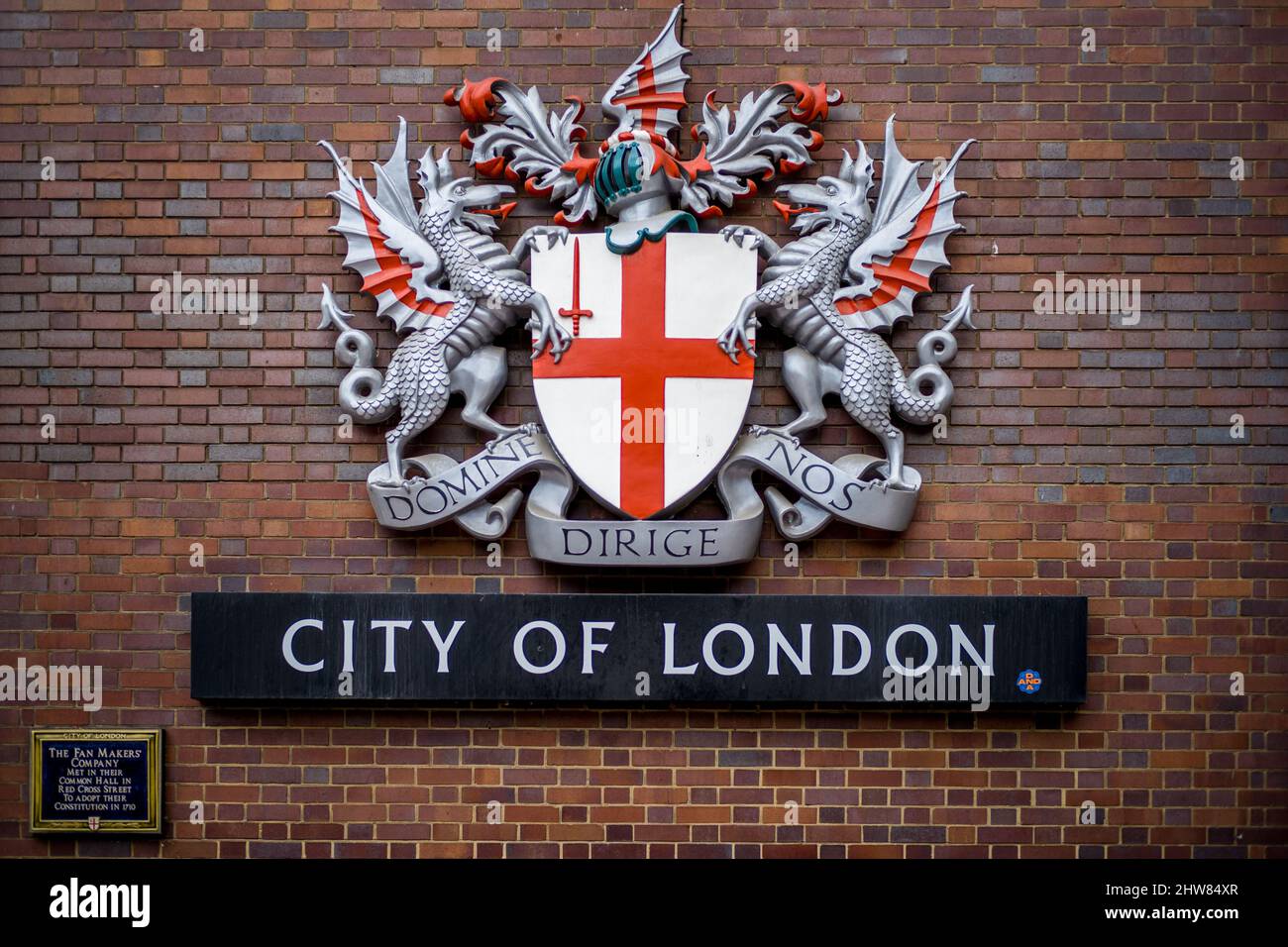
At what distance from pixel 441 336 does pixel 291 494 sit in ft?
2.77

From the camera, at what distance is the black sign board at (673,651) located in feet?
14.6

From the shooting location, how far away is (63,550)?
4.63 meters

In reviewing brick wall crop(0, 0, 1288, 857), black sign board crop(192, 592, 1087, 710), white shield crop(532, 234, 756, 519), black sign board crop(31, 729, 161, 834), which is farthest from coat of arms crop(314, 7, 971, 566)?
black sign board crop(31, 729, 161, 834)

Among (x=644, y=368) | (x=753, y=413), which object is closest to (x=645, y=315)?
(x=644, y=368)

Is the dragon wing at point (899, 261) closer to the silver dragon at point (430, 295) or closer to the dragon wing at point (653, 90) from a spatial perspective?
the dragon wing at point (653, 90)

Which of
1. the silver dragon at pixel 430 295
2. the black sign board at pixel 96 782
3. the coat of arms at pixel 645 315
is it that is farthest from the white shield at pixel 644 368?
the black sign board at pixel 96 782

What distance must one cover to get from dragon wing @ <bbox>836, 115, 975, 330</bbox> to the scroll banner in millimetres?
562

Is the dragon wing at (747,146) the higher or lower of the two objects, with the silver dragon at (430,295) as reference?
higher

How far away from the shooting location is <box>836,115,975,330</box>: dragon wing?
453 centimetres

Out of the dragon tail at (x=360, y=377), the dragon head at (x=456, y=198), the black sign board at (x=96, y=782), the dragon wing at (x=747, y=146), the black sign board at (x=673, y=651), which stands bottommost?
the black sign board at (x=96, y=782)

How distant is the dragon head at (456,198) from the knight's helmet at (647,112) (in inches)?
16.3

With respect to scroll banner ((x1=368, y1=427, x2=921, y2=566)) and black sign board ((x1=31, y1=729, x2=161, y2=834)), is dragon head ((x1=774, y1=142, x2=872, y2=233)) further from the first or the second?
black sign board ((x1=31, y1=729, x2=161, y2=834))

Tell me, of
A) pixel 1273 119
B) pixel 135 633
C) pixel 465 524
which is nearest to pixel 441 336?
pixel 465 524

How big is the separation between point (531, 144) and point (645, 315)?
79 cm
